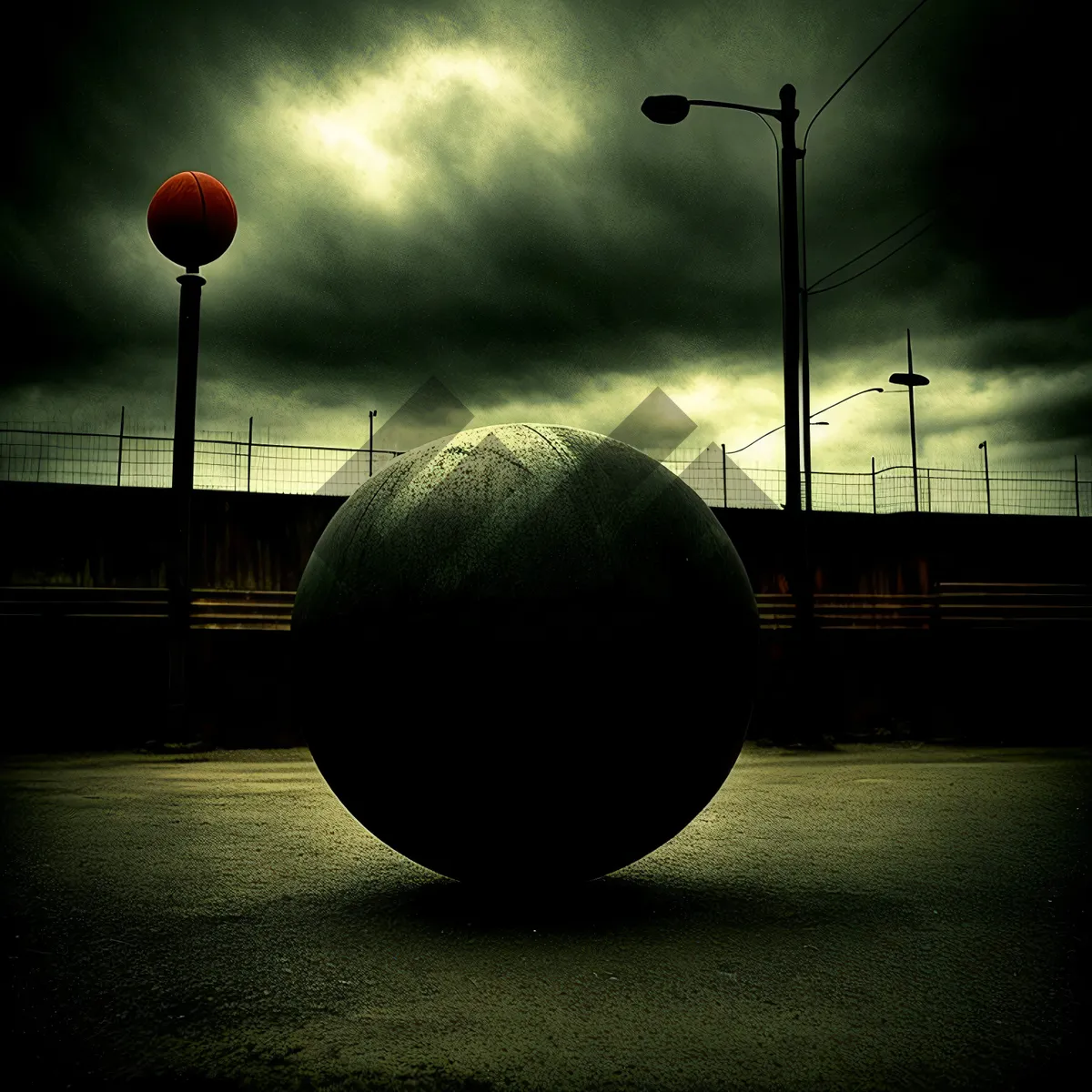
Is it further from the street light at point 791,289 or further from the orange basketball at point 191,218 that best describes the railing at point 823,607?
the orange basketball at point 191,218

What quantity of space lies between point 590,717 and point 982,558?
14.2 m

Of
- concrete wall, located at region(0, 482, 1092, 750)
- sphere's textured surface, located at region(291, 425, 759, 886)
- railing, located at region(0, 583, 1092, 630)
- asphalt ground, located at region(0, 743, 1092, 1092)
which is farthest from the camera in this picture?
railing, located at region(0, 583, 1092, 630)

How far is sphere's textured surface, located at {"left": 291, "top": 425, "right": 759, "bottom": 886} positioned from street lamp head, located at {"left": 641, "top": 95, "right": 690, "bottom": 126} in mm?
9117

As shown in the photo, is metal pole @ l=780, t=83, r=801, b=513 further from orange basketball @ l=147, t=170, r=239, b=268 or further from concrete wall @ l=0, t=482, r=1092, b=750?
orange basketball @ l=147, t=170, r=239, b=268

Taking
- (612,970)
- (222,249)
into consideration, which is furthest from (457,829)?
(222,249)

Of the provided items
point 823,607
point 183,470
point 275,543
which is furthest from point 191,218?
point 823,607

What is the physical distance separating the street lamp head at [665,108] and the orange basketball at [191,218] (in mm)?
5455

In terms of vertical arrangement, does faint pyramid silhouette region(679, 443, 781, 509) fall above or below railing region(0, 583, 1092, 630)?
above

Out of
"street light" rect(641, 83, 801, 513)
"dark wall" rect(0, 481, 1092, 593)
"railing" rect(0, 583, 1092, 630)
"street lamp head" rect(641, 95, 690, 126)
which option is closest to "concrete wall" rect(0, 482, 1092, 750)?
"dark wall" rect(0, 481, 1092, 593)

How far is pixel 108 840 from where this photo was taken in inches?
237

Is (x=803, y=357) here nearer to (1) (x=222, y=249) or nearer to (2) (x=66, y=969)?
(1) (x=222, y=249)

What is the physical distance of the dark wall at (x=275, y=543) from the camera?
12172 millimetres

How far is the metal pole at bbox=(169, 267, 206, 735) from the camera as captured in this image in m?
10.3

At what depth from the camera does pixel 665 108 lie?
11680 mm
